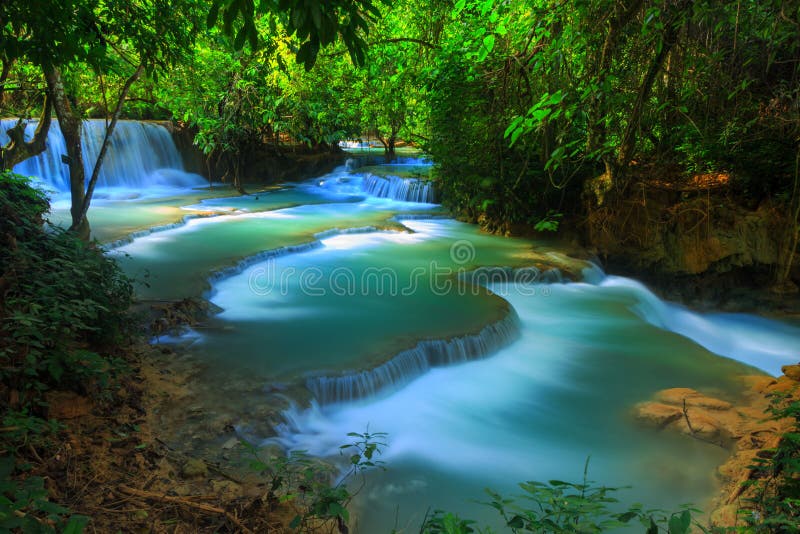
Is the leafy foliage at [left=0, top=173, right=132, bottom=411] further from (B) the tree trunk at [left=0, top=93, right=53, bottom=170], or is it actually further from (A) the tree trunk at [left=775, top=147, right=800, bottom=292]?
(A) the tree trunk at [left=775, top=147, right=800, bottom=292]

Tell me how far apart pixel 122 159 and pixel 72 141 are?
40.3 ft

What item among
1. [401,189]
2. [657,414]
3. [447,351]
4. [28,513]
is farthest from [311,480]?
[401,189]

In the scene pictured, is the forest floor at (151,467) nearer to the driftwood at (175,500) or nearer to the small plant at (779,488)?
the driftwood at (175,500)

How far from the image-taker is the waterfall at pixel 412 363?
4.77 metres

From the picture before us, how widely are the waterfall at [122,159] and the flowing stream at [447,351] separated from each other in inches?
248

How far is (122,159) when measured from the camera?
56.5 feet

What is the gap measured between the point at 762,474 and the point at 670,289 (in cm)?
703

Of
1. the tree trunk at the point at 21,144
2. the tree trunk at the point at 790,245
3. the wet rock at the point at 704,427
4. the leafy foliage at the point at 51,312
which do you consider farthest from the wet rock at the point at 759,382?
the tree trunk at the point at 21,144

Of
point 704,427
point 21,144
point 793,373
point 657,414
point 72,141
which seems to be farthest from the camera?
point 21,144

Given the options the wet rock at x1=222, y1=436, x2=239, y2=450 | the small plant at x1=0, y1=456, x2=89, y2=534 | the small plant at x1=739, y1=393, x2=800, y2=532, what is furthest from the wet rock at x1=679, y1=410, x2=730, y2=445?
the small plant at x1=0, y1=456, x2=89, y2=534

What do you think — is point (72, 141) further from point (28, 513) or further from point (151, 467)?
point (28, 513)

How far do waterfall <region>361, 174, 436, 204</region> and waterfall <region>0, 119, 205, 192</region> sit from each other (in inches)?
290

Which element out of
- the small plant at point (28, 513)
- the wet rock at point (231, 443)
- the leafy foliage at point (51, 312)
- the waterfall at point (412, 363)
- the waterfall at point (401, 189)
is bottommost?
the waterfall at point (412, 363)

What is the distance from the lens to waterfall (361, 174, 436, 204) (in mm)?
16312
